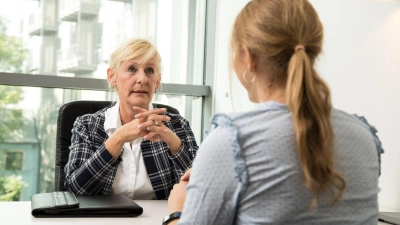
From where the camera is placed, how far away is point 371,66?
2521 mm

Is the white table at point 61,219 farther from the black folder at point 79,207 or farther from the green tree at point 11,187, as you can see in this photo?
the green tree at point 11,187

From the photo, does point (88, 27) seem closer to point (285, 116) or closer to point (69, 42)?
point (69, 42)

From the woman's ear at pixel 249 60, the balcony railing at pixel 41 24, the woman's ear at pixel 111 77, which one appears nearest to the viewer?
the woman's ear at pixel 249 60

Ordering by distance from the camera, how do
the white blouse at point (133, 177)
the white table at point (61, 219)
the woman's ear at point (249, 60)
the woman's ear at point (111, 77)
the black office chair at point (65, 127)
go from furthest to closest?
the woman's ear at point (111, 77), the black office chair at point (65, 127), the white blouse at point (133, 177), the white table at point (61, 219), the woman's ear at point (249, 60)

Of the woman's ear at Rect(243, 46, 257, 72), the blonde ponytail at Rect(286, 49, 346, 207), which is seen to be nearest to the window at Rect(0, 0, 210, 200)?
the woman's ear at Rect(243, 46, 257, 72)

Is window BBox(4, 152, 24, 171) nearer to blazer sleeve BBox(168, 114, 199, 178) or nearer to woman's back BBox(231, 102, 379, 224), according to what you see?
blazer sleeve BBox(168, 114, 199, 178)

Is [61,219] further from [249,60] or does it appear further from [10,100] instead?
[10,100]

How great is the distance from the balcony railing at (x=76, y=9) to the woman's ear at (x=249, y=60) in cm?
301

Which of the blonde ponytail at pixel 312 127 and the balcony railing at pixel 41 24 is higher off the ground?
the balcony railing at pixel 41 24

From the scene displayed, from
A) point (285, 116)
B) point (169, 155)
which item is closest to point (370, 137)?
point (285, 116)

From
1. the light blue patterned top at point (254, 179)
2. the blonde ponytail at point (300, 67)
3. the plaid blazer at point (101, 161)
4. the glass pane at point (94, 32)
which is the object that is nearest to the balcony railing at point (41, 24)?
the glass pane at point (94, 32)

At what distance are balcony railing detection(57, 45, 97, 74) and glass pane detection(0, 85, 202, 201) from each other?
0.52ft

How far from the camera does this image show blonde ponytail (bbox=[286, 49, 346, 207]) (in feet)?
3.48

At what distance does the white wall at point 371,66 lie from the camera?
7.82ft
